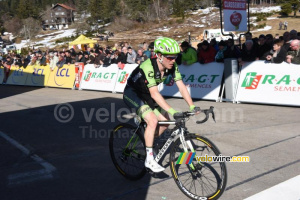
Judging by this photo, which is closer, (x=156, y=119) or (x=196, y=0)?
(x=156, y=119)

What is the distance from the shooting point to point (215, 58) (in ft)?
40.3

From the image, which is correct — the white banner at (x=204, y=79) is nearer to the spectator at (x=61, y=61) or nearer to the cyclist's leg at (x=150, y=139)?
the cyclist's leg at (x=150, y=139)

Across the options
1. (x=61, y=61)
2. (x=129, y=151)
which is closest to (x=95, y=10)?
(x=61, y=61)

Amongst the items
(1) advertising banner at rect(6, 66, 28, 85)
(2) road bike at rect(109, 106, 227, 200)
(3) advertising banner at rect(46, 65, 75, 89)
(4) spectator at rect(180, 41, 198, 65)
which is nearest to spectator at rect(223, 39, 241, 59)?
(4) spectator at rect(180, 41, 198, 65)

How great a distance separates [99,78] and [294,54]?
9.56m

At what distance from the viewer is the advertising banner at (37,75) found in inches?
827

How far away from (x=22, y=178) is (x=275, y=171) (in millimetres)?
3906

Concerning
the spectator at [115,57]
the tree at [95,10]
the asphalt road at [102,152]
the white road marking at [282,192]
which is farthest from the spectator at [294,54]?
the tree at [95,10]

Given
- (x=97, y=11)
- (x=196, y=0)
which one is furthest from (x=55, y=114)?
(x=97, y=11)

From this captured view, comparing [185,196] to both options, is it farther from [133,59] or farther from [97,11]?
[97,11]

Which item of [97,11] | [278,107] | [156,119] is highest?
[97,11]

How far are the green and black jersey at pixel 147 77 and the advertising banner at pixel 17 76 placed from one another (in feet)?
64.3

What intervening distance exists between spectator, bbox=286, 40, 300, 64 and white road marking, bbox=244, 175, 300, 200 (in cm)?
620

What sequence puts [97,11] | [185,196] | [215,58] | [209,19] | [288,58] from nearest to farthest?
[185,196], [288,58], [215,58], [209,19], [97,11]
